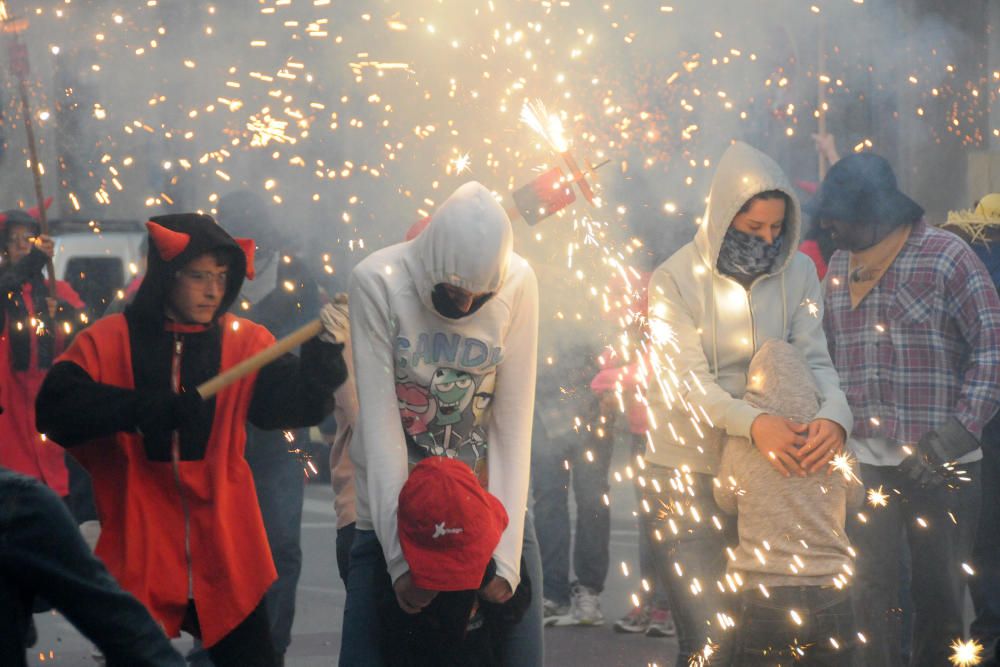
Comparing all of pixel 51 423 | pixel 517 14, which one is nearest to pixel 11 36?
pixel 517 14

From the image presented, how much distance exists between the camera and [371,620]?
3756 mm

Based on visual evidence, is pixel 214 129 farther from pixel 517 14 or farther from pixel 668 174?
pixel 668 174

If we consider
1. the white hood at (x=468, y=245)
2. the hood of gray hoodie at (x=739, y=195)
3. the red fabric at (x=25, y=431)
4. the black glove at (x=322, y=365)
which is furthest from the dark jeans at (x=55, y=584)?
the red fabric at (x=25, y=431)

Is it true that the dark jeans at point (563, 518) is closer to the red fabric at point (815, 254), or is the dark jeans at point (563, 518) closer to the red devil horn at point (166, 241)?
the red fabric at point (815, 254)

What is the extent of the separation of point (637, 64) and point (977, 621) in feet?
10.9

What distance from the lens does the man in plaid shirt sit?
17.9 ft

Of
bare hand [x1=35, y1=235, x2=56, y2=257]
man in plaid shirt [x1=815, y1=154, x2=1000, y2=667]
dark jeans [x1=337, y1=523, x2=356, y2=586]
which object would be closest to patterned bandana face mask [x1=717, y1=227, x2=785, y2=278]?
man in plaid shirt [x1=815, y1=154, x2=1000, y2=667]

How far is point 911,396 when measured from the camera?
556cm

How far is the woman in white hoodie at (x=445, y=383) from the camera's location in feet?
12.1

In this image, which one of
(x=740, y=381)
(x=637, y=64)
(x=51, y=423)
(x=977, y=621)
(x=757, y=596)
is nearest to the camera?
(x=51, y=423)

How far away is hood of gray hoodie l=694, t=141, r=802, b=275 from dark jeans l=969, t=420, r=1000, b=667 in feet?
6.03

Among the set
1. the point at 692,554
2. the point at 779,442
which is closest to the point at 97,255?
the point at 692,554

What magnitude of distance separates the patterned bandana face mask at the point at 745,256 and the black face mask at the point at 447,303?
52.4 inches

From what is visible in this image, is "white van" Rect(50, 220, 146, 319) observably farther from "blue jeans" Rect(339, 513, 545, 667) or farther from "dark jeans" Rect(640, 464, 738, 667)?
"blue jeans" Rect(339, 513, 545, 667)
